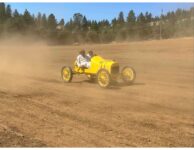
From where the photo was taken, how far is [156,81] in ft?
51.6

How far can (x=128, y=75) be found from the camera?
14.9 metres

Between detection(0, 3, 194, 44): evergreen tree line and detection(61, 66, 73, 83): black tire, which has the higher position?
detection(0, 3, 194, 44): evergreen tree line

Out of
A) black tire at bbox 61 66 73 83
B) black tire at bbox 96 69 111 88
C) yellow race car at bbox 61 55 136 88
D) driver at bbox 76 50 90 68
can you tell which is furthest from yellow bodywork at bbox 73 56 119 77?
black tire at bbox 61 66 73 83

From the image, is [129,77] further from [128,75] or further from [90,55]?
[90,55]

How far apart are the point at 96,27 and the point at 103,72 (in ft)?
114

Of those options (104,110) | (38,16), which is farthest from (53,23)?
(104,110)

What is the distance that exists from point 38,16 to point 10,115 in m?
24.7

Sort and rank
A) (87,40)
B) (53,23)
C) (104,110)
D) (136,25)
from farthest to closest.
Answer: (136,25)
(87,40)
(53,23)
(104,110)

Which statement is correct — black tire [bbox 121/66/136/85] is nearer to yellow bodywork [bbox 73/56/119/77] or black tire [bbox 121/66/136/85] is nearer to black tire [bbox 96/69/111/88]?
yellow bodywork [bbox 73/56/119/77]

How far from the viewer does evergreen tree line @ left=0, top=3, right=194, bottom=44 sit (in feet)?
108

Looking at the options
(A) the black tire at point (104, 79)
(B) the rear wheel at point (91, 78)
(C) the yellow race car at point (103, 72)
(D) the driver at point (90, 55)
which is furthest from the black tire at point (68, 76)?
(A) the black tire at point (104, 79)

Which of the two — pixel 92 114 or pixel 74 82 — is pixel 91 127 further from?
pixel 74 82

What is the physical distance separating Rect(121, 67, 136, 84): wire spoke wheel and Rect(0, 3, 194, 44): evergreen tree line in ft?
51.5

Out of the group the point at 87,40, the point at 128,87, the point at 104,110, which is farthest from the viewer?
the point at 87,40
